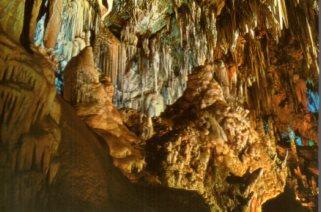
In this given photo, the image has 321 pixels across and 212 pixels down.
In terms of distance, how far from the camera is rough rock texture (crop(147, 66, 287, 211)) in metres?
4.46

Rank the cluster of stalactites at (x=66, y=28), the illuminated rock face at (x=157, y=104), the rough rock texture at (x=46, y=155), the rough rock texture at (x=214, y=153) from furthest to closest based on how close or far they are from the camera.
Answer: the rough rock texture at (x=214, y=153), the cluster of stalactites at (x=66, y=28), the illuminated rock face at (x=157, y=104), the rough rock texture at (x=46, y=155)

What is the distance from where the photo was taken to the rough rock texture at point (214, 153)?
4461mm

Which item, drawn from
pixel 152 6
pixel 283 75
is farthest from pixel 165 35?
pixel 283 75

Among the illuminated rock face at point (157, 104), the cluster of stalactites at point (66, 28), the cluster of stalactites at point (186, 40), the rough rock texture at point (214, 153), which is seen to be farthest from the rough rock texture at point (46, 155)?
the cluster of stalactites at point (186, 40)

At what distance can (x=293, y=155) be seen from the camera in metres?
5.01

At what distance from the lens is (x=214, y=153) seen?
4660mm

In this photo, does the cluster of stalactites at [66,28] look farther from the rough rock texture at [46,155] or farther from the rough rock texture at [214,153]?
the rough rock texture at [214,153]

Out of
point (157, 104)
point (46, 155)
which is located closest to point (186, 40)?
point (157, 104)

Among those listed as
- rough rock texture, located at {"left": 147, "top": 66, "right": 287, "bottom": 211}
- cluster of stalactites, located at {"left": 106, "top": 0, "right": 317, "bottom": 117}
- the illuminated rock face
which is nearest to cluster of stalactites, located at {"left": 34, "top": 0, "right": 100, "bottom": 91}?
the illuminated rock face

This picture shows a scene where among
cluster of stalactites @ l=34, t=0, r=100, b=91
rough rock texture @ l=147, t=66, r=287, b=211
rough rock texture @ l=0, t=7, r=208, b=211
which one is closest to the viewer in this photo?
rough rock texture @ l=0, t=7, r=208, b=211

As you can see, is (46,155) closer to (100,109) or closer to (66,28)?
(100,109)

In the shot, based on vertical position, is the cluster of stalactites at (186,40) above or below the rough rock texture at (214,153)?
above

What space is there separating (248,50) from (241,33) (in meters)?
0.20

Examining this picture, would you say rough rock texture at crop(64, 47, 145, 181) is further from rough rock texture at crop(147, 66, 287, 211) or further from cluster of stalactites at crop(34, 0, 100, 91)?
rough rock texture at crop(147, 66, 287, 211)
